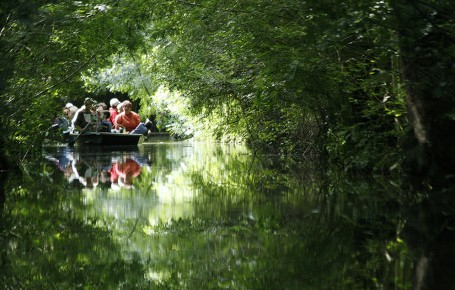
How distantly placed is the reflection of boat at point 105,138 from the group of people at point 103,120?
0.99ft

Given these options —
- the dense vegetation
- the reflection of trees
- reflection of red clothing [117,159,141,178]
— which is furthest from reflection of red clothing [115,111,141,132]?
the reflection of trees

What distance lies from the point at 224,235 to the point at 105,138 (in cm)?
2299

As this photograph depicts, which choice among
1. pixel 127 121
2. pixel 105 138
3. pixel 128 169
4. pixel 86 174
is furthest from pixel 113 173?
pixel 127 121

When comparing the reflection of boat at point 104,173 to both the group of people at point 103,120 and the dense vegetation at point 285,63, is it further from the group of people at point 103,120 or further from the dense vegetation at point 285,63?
the group of people at point 103,120

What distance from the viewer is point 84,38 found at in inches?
604

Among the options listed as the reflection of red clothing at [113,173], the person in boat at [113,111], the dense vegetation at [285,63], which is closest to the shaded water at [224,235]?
the reflection of red clothing at [113,173]

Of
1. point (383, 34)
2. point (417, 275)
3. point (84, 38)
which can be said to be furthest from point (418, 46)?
point (84, 38)

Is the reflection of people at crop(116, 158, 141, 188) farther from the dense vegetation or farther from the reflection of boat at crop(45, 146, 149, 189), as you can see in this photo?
the dense vegetation

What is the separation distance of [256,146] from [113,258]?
1928 centimetres

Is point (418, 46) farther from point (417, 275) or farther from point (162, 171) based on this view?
point (162, 171)

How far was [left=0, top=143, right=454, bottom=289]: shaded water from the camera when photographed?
5.47 m

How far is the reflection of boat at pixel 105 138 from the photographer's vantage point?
1173 inches

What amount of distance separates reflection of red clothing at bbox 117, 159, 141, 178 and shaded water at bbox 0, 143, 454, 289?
2.15m

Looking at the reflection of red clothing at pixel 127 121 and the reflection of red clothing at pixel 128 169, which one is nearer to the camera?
the reflection of red clothing at pixel 128 169
